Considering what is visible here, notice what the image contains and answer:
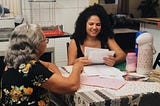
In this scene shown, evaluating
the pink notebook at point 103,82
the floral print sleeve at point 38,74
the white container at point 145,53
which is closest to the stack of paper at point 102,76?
the pink notebook at point 103,82

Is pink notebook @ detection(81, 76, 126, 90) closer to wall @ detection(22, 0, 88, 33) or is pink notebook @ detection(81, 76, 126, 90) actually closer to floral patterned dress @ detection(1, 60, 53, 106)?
floral patterned dress @ detection(1, 60, 53, 106)

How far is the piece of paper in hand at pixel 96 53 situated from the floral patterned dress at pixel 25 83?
603mm

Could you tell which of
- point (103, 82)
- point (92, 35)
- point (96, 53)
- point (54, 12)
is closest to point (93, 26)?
point (92, 35)

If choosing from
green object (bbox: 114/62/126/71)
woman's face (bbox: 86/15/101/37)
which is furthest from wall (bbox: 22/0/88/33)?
green object (bbox: 114/62/126/71)

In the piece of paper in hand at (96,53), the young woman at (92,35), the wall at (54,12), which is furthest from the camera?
the wall at (54,12)

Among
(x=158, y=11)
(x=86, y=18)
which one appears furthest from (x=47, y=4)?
(x=158, y=11)

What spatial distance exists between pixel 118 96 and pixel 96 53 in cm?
61

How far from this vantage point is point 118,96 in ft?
4.59

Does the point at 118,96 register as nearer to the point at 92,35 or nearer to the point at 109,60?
the point at 109,60

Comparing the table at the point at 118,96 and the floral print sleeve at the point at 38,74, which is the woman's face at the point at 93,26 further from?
the floral print sleeve at the point at 38,74

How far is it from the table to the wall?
180 cm

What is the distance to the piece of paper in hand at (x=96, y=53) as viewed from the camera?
194 cm

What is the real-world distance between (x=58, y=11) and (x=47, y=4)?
0.54ft

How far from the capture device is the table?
4.43 ft
